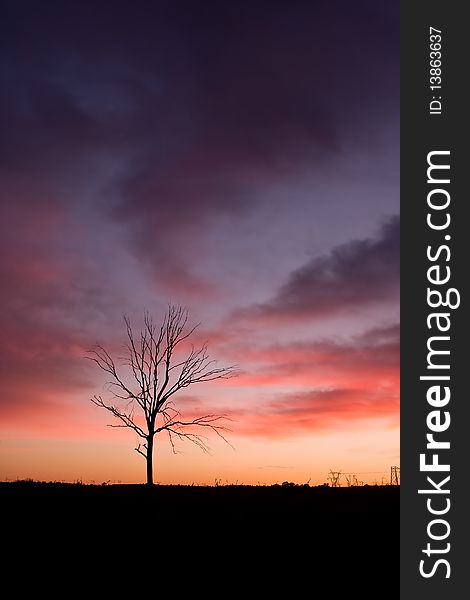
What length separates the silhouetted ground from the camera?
15797mm

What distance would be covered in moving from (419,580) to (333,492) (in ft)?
46.4

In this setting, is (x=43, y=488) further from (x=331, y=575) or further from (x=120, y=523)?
(x=331, y=575)

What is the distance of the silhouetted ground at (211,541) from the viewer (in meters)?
15.8

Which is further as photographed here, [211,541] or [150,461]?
[150,461]

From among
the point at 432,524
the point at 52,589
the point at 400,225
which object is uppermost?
the point at 400,225

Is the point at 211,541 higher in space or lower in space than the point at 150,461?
lower

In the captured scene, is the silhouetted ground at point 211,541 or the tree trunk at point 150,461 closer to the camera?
the silhouetted ground at point 211,541

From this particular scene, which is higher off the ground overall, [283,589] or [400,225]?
[400,225]

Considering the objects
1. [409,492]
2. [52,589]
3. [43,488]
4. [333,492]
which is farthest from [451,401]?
[43,488]

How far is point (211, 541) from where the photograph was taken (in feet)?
62.5

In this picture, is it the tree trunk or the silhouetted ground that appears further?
the tree trunk

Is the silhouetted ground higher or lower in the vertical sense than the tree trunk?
lower

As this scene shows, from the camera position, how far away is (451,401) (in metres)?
17.0

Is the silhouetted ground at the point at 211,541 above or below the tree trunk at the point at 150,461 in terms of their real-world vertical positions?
below
